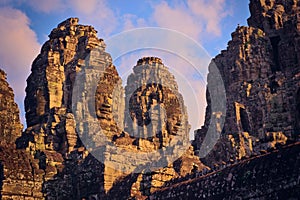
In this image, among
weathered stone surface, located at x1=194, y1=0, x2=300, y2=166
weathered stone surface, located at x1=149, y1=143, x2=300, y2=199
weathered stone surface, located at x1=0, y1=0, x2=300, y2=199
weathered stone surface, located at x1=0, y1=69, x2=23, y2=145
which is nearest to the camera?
weathered stone surface, located at x1=149, y1=143, x2=300, y2=199

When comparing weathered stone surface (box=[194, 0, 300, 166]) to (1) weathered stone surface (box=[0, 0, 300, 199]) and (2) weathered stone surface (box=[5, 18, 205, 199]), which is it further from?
(2) weathered stone surface (box=[5, 18, 205, 199])

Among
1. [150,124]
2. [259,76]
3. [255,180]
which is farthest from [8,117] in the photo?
[259,76]

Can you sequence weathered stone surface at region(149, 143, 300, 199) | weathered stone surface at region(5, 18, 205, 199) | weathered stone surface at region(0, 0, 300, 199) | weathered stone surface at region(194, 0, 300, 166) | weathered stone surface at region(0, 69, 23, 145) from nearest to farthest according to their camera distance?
weathered stone surface at region(149, 143, 300, 199) → weathered stone surface at region(0, 0, 300, 199) → weathered stone surface at region(5, 18, 205, 199) → weathered stone surface at region(0, 69, 23, 145) → weathered stone surface at region(194, 0, 300, 166)

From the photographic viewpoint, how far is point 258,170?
762 inches

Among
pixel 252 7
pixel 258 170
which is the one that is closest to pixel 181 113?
pixel 252 7

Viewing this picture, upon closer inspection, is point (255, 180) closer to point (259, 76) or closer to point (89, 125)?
point (89, 125)

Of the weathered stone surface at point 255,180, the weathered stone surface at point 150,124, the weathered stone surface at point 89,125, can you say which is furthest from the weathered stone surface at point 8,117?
the weathered stone surface at point 255,180

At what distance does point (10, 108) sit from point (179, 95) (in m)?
20.7

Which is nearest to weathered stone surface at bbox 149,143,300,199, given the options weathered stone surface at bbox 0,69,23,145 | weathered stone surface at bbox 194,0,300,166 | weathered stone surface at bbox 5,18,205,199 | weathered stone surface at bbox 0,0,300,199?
weathered stone surface at bbox 0,0,300,199

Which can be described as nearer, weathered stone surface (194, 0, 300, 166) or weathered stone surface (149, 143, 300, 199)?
weathered stone surface (149, 143, 300, 199)

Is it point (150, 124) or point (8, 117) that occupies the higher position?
point (150, 124)

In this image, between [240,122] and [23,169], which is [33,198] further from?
[240,122]

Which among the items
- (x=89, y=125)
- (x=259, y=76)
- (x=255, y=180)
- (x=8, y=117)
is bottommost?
(x=255, y=180)

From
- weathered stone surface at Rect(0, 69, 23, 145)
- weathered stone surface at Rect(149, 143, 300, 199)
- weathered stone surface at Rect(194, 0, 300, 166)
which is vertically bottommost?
weathered stone surface at Rect(149, 143, 300, 199)
